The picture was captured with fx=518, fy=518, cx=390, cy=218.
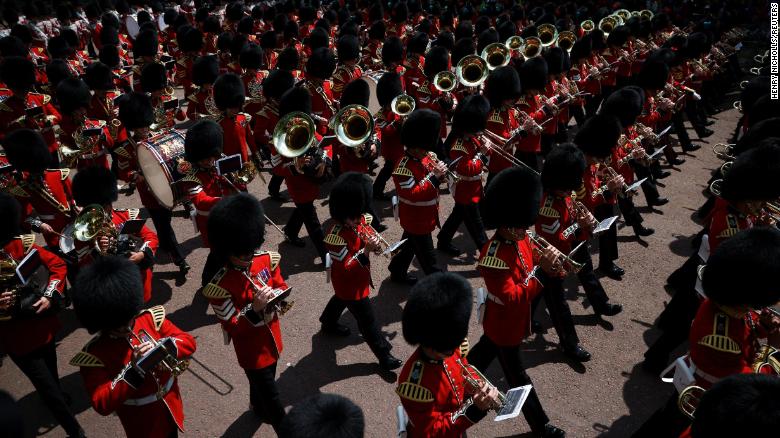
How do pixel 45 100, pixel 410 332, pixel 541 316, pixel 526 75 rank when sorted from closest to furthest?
pixel 410 332, pixel 541 316, pixel 45 100, pixel 526 75

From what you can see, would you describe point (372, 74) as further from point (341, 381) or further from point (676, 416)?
point (676, 416)

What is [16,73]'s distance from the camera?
7.41m

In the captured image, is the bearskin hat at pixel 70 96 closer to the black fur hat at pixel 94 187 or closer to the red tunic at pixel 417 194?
the black fur hat at pixel 94 187

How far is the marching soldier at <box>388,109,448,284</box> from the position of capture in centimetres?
527

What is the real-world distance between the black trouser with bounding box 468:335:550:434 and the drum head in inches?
132

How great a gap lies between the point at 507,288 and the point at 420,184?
6.29ft

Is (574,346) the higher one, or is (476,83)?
(476,83)

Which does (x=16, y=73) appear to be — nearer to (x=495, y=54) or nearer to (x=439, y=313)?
(x=439, y=313)

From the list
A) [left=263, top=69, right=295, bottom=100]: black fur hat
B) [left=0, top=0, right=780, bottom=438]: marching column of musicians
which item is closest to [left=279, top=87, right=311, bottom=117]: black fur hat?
[left=0, top=0, right=780, bottom=438]: marching column of musicians

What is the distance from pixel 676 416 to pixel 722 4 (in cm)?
1977

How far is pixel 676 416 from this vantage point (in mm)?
3332

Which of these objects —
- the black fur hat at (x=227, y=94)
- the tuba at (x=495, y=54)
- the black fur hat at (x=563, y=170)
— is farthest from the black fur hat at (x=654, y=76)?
the black fur hat at (x=227, y=94)

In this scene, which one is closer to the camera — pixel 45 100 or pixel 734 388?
pixel 734 388

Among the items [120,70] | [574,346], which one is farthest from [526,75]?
[120,70]
